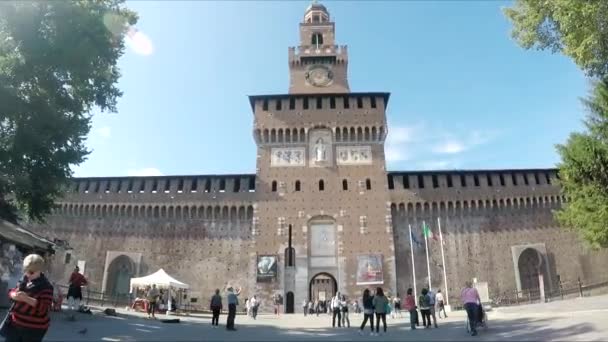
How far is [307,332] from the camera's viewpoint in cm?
1434

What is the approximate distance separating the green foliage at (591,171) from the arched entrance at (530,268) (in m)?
14.5

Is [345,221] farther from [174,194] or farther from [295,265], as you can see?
[174,194]

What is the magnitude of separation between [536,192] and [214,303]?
92.0 feet

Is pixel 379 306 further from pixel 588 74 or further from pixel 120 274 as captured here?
pixel 120 274

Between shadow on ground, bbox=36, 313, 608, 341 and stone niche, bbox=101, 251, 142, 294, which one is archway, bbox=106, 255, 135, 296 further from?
shadow on ground, bbox=36, 313, 608, 341

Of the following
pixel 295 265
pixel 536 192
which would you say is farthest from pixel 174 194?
pixel 536 192

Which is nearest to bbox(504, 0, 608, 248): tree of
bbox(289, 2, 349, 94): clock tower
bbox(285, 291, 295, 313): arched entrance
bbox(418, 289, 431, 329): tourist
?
bbox(418, 289, 431, 329): tourist

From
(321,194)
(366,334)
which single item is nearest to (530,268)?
(321,194)

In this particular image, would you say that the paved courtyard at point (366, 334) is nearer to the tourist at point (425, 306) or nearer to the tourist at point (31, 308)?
the tourist at point (425, 306)

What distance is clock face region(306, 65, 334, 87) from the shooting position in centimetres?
3847

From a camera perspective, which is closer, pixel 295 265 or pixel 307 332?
pixel 307 332

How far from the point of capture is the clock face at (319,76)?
38.5 metres

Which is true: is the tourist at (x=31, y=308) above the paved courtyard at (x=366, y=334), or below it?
above

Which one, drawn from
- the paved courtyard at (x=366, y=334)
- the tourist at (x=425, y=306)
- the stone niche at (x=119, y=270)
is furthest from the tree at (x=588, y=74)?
the stone niche at (x=119, y=270)
